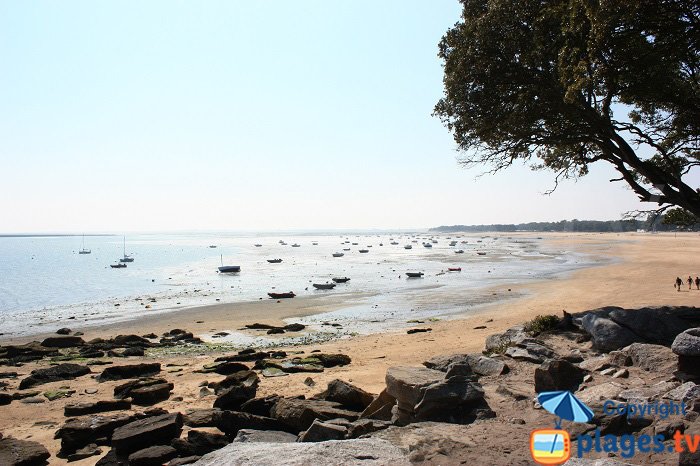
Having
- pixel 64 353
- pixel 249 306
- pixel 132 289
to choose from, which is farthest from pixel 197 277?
pixel 64 353

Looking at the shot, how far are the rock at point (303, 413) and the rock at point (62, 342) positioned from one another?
2165 centimetres

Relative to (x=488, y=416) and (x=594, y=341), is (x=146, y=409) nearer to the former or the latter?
(x=488, y=416)

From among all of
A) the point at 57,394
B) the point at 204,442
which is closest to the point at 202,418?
the point at 204,442

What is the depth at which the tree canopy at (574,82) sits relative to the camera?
1352 centimetres

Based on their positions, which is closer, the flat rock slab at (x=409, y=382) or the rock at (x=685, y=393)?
the rock at (x=685, y=393)

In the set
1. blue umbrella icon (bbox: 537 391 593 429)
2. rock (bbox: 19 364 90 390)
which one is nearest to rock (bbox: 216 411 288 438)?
blue umbrella icon (bbox: 537 391 593 429)

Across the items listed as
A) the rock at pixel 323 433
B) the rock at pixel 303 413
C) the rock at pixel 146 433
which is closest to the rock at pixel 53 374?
the rock at pixel 146 433

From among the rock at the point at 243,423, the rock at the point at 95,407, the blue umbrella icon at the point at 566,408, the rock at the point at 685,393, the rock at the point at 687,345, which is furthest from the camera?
the rock at the point at 95,407

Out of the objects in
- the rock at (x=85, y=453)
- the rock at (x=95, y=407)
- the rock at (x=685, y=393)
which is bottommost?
the rock at (x=95, y=407)

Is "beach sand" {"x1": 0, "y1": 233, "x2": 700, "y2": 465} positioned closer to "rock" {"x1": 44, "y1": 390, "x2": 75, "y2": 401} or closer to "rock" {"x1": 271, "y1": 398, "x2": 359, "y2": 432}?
"rock" {"x1": 44, "y1": 390, "x2": 75, "y2": 401}

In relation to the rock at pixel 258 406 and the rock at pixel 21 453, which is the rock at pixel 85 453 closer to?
the rock at pixel 21 453

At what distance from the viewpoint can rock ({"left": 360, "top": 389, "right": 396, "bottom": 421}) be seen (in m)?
10.0

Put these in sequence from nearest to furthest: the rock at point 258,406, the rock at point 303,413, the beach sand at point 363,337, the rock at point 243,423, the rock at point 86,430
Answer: the rock at point 303,413 → the rock at point 243,423 → the rock at point 86,430 → the rock at point 258,406 → the beach sand at point 363,337

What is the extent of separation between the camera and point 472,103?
18.2 meters
